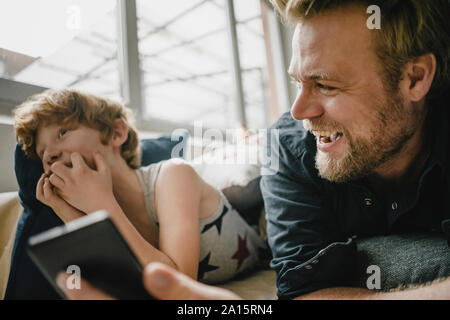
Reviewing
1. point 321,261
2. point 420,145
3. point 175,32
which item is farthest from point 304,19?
point 175,32

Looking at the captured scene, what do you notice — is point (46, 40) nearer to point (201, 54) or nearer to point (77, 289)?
point (77, 289)

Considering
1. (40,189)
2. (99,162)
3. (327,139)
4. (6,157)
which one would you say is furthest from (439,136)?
(6,157)

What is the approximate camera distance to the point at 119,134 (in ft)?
2.92

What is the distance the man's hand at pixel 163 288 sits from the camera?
29 cm

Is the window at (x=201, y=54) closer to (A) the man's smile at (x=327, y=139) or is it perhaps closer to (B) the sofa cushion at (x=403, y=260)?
(A) the man's smile at (x=327, y=139)

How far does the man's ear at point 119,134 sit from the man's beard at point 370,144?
→ 1.85 ft

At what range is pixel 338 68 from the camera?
0.66 m

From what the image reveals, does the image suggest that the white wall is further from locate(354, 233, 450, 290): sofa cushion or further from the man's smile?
locate(354, 233, 450, 290): sofa cushion

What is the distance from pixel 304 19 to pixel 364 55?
0.18 m

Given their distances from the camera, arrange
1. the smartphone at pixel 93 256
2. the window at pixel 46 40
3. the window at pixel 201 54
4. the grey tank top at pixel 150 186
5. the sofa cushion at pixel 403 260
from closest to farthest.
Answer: the smartphone at pixel 93 256, the sofa cushion at pixel 403 260, the grey tank top at pixel 150 186, the window at pixel 46 40, the window at pixel 201 54

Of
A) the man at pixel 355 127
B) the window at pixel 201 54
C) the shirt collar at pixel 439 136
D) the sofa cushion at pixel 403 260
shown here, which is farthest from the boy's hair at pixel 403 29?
the window at pixel 201 54

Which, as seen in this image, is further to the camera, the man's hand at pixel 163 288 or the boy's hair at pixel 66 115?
the boy's hair at pixel 66 115

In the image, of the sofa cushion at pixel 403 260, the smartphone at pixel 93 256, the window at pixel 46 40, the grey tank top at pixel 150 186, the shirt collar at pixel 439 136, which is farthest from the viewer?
the window at pixel 46 40
